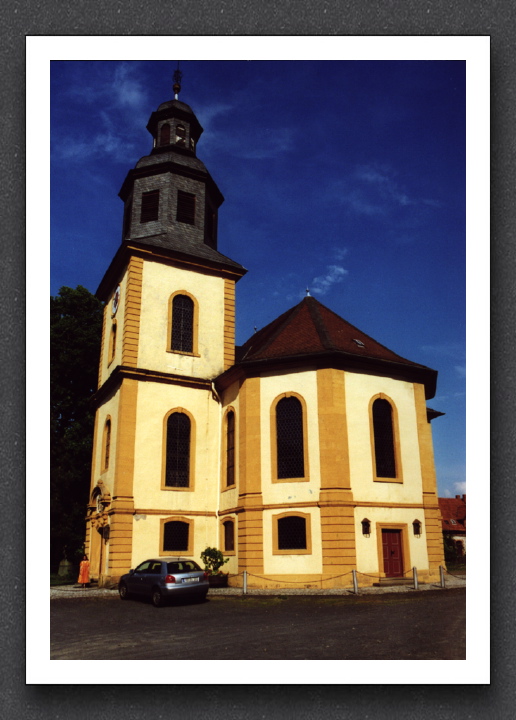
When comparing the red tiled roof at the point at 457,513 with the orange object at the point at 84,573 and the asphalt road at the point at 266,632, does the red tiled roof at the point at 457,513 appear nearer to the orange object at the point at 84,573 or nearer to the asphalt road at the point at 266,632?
the asphalt road at the point at 266,632

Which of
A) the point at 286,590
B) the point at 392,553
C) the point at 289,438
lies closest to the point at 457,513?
the point at 392,553

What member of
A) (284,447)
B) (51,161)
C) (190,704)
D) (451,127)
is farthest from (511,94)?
(284,447)

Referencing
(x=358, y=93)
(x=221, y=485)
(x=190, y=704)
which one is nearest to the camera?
(x=190, y=704)

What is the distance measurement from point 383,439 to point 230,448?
419 centimetres

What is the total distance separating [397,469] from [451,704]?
753 cm

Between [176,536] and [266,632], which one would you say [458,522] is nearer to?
[266,632]

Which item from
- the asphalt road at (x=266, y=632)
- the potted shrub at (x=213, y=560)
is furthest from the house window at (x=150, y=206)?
the asphalt road at (x=266, y=632)

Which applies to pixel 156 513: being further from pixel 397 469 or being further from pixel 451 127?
pixel 451 127

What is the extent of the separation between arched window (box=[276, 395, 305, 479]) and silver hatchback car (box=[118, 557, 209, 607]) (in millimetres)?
4019

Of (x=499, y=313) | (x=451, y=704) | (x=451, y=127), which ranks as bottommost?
(x=451, y=704)

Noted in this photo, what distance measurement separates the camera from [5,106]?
6.87 m

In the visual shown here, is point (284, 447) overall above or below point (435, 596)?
above

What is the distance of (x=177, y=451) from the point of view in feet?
50.2

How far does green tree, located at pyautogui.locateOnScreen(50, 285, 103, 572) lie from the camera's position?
23.5 ft
